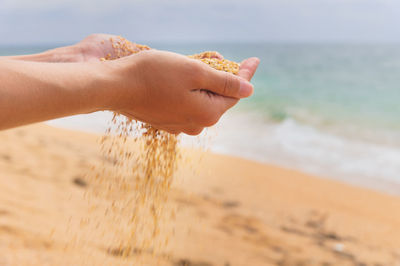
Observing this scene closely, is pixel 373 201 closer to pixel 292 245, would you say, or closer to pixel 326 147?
pixel 292 245

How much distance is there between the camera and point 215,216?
9.58 feet

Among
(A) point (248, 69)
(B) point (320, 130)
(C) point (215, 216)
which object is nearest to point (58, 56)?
(A) point (248, 69)

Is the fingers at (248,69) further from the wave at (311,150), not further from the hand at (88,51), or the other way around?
the wave at (311,150)

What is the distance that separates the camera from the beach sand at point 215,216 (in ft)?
7.30

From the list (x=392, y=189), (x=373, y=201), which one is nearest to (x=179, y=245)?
(x=373, y=201)

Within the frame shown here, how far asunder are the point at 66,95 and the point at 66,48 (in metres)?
0.97

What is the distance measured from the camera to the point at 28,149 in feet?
12.6

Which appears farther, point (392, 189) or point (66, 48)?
point (392, 189)

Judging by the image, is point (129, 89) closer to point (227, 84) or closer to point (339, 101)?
point (227, 84)

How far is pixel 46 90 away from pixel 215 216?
2.04 meters

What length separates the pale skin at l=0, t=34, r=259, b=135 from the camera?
3.67ft

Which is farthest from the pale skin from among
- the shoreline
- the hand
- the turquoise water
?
the turquoise water

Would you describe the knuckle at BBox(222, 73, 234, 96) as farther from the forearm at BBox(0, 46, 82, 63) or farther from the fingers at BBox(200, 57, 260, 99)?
the forearm at BBox(0, 46, 82, 63)

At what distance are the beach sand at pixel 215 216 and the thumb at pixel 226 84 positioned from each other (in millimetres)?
836
